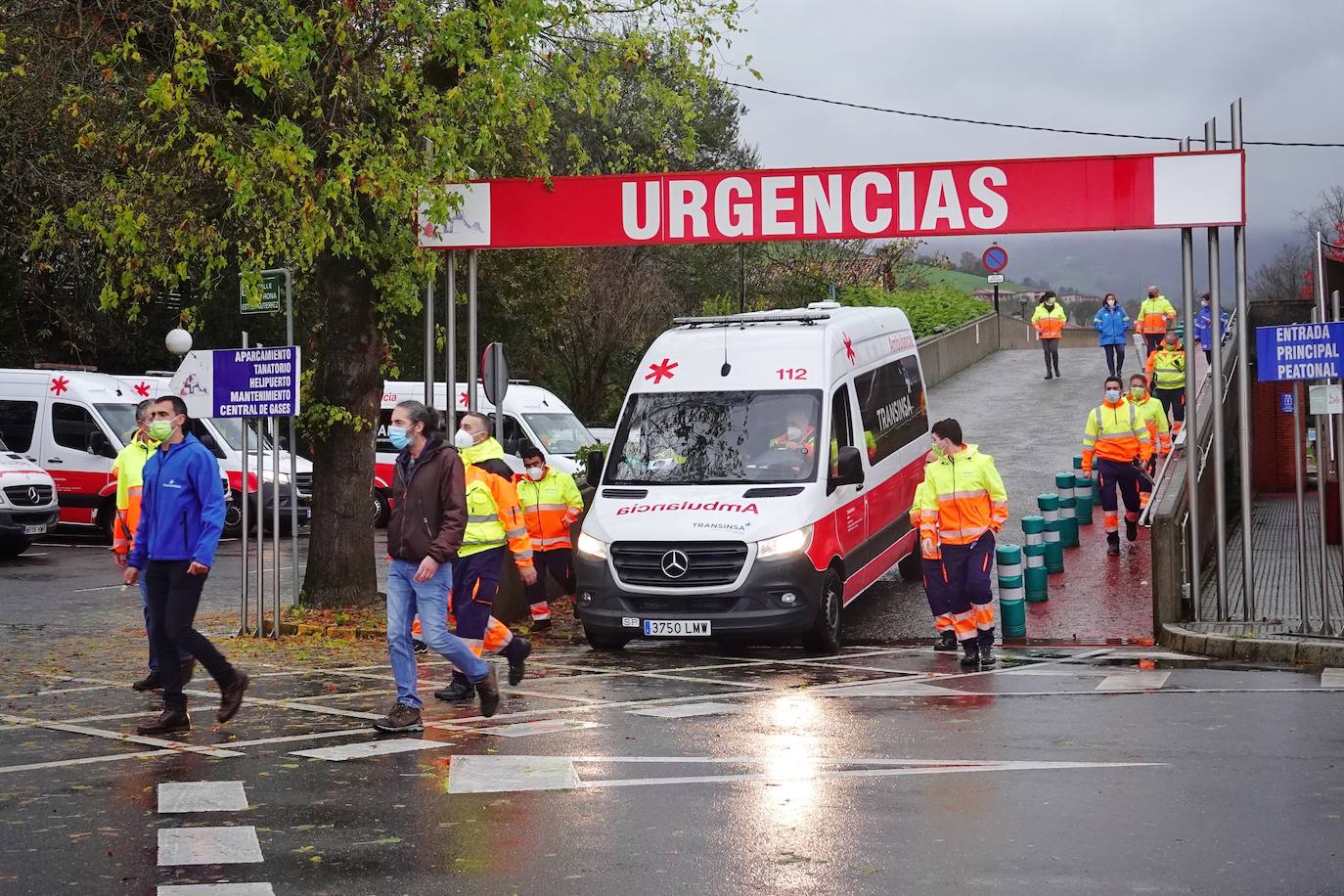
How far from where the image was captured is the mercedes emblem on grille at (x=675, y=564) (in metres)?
13.7

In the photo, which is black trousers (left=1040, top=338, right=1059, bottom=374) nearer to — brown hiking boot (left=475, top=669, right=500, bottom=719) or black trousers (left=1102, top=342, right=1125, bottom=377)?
black trousers (left=1102, top=342, right=1125, bottom=377)

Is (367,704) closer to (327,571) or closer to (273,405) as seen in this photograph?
(273,405)

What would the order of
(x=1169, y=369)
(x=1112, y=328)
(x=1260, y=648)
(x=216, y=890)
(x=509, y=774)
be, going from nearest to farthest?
(x=216, y=890) < (x=509, y=774) < (x=1260, y=648) < (x=1169, y=369) < (x=1112, y=328)

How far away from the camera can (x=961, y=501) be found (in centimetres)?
1341

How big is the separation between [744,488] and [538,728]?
4.46 metres

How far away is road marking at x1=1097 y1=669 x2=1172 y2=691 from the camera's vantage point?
38.2ft

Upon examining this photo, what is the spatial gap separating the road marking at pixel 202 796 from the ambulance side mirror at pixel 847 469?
6.81 m

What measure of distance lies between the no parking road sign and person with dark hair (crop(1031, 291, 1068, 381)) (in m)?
3.47

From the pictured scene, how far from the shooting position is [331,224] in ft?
48.3

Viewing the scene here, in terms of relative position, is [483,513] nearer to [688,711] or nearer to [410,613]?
[410,613]

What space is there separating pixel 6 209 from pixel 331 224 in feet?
47.7

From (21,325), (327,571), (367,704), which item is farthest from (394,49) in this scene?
(21,325)

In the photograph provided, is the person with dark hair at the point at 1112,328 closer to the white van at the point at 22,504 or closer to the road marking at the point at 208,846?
the white van at the point at 22,504

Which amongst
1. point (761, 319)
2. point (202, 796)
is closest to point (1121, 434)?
point (761, 319)
